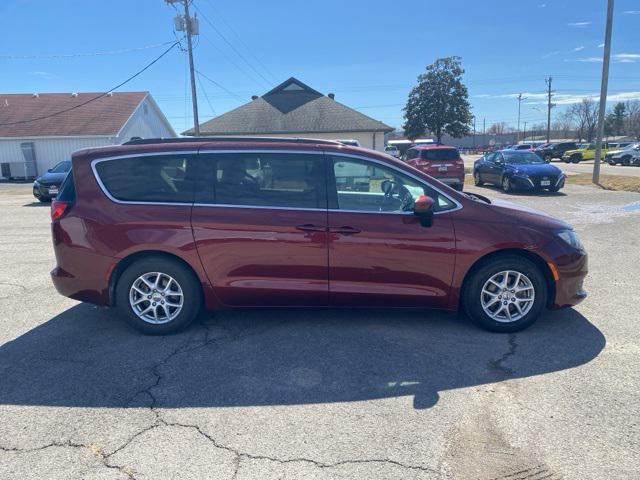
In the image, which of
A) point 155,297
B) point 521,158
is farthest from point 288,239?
point 521,158

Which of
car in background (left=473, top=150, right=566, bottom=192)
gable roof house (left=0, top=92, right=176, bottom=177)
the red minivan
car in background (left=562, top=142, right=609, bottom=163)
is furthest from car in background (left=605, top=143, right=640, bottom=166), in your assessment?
the red minivan

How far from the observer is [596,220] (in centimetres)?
1133

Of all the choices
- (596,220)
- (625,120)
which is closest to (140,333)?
(596,220)

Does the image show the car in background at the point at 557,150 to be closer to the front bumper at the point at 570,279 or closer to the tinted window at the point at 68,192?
the front bumper at the point at 570,279

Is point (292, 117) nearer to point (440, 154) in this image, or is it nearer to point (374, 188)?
point (440, 154)

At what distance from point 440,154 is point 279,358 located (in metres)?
16.0

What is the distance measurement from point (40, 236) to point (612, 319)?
10035mm

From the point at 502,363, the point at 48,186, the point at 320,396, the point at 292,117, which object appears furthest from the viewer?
the point at 292,117

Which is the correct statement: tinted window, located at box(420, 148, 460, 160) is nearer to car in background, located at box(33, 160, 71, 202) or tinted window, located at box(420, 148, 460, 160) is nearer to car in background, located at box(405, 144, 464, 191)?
car in background, located at box(405, 144, 464, 191)

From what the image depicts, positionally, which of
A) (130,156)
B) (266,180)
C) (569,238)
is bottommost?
(569,238)

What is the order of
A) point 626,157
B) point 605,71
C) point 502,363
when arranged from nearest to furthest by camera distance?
point 502,363, point 605,71, point 626,157

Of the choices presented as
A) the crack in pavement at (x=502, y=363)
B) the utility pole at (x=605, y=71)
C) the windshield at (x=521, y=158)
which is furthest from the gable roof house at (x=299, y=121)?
the crack in pavement at (x=502, y=363)

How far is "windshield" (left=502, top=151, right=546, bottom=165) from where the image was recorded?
18.5 m

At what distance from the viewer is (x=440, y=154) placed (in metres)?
18.8
